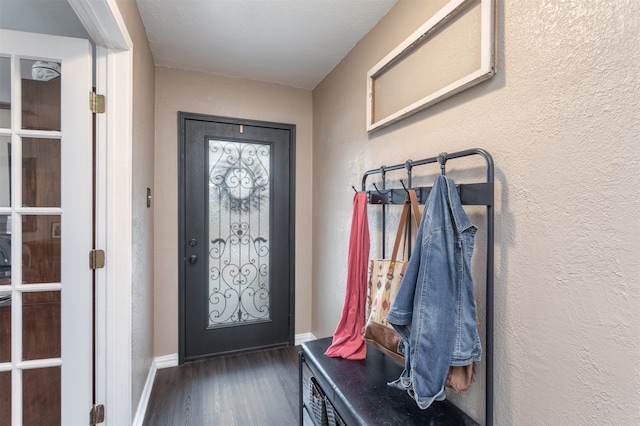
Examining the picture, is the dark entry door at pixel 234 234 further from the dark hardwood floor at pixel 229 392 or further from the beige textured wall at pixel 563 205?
the beige textured wall at pixel 563 205

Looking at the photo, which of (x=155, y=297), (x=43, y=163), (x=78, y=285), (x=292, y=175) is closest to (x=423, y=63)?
(x=292, y=175)

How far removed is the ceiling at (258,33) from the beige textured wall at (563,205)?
96 cm

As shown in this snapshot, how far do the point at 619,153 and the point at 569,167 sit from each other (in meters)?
0.12

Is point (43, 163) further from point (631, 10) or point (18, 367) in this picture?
point (631, 10)

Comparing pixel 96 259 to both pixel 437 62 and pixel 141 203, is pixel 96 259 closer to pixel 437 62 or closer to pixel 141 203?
pixel 141 203

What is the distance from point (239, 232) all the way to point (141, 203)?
0.96 m

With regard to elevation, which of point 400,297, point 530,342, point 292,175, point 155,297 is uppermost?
point 292,175

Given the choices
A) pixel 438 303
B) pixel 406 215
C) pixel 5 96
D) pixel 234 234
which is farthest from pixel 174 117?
pixel 438 303

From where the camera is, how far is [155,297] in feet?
8.12

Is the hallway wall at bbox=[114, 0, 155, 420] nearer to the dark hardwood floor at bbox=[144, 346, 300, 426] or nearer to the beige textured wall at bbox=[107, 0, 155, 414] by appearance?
the beige textured wall at bbox=[107, 0, 155, 414]

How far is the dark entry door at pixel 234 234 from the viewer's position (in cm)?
257

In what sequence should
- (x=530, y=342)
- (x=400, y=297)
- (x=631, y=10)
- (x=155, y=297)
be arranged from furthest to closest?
1. (x=155, y=297)
2. (x=400, y=297)
3. (x=530, y=342)
4. (x=631, y=10)

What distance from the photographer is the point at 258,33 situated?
202cm

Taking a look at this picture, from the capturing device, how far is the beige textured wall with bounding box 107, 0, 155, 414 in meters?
1.66
